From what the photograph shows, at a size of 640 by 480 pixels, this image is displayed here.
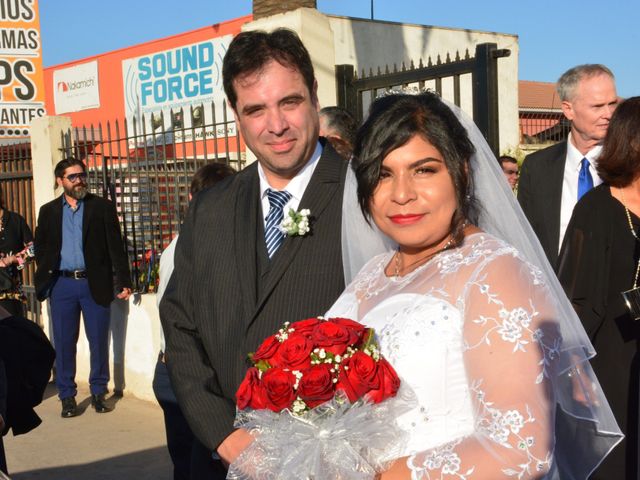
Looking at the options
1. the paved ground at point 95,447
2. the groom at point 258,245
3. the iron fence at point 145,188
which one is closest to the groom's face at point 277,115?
the groom at point 258,245

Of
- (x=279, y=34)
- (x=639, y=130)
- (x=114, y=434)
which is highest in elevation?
(x=279, y=34)

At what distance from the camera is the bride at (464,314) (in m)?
2.00

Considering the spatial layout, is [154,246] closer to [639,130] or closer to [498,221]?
[639,130]

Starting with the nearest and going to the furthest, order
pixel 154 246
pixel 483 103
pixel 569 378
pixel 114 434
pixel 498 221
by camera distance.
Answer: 1. pixel 569 378
2. pixel 498 221
3. pixel 483 103
4. pixel 114 434
5. pixel 154 246

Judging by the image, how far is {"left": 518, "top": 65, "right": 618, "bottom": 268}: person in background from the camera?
201 inches

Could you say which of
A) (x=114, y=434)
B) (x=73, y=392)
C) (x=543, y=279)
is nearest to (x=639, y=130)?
(x=543, y=279)

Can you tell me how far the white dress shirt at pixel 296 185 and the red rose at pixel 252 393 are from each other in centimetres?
98

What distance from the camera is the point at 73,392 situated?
8422 mm

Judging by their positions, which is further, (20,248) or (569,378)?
(20,248)

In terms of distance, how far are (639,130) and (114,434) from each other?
5332 millimetres

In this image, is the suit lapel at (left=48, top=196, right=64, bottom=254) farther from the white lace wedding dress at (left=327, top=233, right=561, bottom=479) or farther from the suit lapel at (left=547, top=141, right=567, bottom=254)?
the white lace wedding dress at (left=327, top=233, right=561, bottom=479)

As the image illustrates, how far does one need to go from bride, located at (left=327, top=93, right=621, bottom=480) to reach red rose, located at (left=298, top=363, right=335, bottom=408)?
20 cm

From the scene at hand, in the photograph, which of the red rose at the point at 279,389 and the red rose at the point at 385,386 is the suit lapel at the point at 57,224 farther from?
the red rose at the point at 385,386

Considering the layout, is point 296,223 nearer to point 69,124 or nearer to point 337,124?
point 337,124
